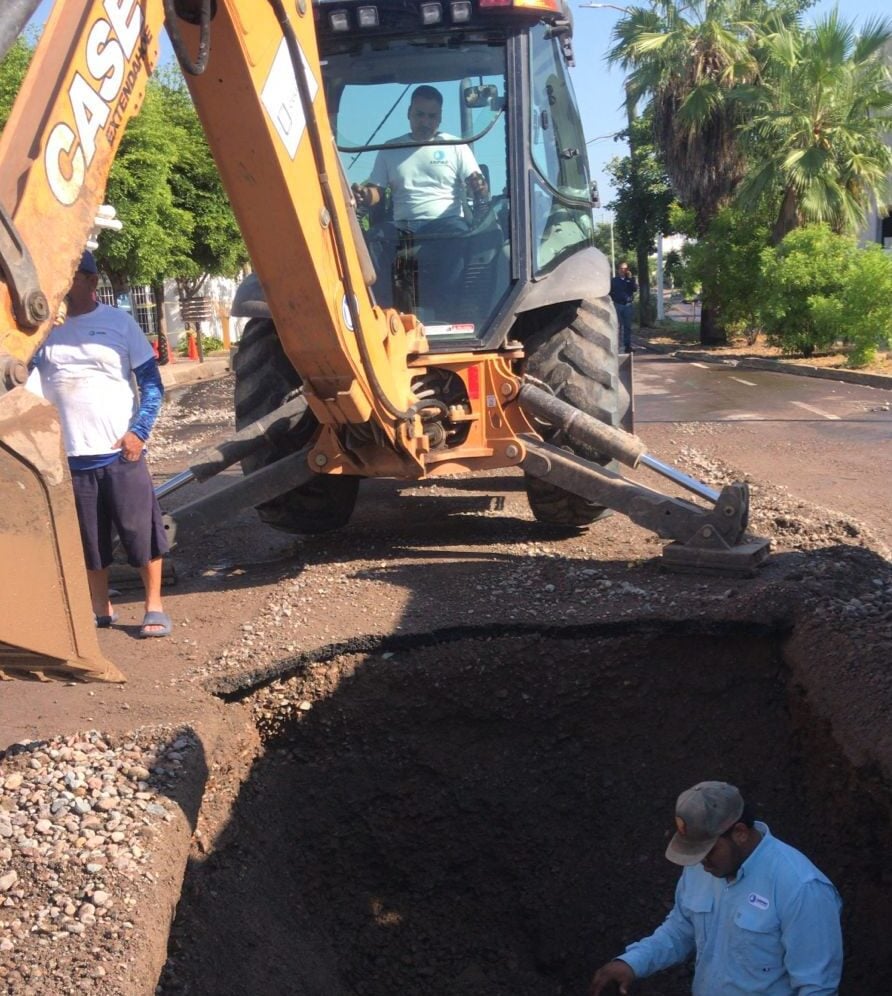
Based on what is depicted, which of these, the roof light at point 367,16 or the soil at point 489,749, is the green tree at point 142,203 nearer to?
the roof light at point 367,16

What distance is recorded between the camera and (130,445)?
509 centimetres

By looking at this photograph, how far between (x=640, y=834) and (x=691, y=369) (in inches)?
622

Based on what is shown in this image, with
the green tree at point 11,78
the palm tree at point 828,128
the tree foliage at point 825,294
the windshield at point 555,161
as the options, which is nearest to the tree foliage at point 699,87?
the palm tree at point 828,128

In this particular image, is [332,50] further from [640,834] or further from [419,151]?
[640,834]

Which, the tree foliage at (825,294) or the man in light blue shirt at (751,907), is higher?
the tree foliage at (825,294)

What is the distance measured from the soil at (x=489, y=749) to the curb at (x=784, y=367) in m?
11.0

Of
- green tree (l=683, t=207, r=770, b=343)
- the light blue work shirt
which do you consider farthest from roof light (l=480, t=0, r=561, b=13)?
green tree (l=683, t=207, r=770, b=343)

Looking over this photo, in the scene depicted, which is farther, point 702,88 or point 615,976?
point 702,88

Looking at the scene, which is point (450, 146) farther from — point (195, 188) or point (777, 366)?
point (195, 188)

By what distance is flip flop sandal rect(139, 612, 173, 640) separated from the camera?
5.36 m

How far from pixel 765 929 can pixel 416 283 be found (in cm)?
398

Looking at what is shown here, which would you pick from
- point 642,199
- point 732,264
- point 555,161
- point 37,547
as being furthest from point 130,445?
point 642,199

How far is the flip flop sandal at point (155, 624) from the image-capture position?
5.36 m

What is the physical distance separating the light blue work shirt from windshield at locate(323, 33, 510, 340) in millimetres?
3433
